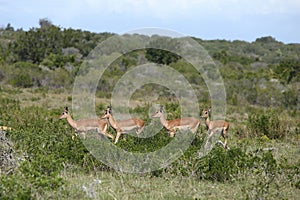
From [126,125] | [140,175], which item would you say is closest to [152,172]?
[140,175]

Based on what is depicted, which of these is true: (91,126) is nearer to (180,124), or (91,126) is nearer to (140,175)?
(180,124)

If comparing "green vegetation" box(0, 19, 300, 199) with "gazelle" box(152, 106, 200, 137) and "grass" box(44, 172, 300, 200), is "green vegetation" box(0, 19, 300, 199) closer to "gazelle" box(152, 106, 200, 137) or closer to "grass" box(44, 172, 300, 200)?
"grass" box(44, 172, 300, 200)

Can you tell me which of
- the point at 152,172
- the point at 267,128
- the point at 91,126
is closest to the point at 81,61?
the point at 267,128

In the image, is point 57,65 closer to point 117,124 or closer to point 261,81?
point 261,81

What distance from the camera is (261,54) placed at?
2381 inches

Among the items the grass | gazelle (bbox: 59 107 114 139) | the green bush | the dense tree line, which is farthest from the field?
the dense tree line

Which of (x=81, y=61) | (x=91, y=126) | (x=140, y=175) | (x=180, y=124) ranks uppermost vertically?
(x=81, y=61)

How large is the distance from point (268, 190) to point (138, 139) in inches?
164

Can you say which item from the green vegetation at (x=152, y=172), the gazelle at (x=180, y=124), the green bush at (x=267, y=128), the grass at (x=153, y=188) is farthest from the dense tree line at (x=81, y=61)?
the grass at (x=153, y=188)

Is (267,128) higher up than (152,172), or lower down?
higher up

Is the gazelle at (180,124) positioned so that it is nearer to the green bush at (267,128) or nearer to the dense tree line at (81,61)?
the green bush at (267,128)

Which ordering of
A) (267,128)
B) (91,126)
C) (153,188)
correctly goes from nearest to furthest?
(153,188)
(91,126)
(267,128)

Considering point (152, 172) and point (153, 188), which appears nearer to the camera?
point (153, 188)

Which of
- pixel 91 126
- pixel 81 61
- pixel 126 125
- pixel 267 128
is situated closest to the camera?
pixel 91 126
